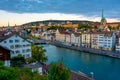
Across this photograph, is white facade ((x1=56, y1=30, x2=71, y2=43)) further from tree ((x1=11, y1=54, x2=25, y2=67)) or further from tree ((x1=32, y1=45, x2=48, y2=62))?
tree ((x1=11, y1=54, x2=25, y2=67))

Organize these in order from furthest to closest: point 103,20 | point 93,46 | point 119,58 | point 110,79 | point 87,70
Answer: point 103,20 → point 93,46 → point 119,58 → point 87,70 → point 110,79

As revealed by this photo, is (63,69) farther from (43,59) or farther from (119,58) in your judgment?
(119,58)

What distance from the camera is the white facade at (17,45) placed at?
20.0 metres

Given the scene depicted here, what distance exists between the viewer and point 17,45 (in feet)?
68.0

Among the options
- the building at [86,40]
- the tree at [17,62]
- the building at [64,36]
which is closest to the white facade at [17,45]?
the tree at [17,62]

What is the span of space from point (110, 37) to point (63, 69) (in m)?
32.3

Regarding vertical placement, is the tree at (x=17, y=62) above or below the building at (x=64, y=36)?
above

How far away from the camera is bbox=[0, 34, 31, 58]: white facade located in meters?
20.0

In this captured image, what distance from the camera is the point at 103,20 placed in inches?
2896

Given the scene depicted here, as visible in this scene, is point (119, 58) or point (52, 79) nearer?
point (52, 79)

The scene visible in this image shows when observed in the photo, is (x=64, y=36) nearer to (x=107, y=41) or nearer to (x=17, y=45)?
(x=107, y=41)

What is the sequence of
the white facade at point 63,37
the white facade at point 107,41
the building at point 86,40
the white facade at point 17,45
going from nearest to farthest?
1. the white facade at point 17,45
2. the white facade at point 107,41
3. the building at point 86,40
4. the white facade at point 63,37

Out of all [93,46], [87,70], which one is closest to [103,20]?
[93,46]

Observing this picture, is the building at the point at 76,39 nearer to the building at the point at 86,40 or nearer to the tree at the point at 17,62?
the building at the point at 86,40
